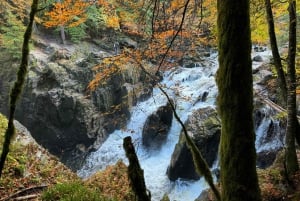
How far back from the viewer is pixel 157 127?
54.5 ft

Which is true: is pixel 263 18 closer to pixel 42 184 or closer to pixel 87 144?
pixel 42 184

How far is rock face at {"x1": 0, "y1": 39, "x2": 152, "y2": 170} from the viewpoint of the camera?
1678cm

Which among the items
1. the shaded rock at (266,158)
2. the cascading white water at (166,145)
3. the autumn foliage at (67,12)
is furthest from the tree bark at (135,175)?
the shaded rock at (266,158)

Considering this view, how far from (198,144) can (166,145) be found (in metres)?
3.37

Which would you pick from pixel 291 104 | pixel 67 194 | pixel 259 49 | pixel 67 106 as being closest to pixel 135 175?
pixel 67 194

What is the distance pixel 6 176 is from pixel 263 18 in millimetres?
7365

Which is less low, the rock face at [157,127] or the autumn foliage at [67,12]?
the autumn foliage at [67,12]

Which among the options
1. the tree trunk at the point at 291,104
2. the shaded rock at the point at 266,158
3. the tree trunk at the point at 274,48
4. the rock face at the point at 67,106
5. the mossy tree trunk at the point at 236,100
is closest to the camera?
the mossy tree trunk at the point at 236,100

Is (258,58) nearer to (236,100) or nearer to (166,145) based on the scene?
(166,145)

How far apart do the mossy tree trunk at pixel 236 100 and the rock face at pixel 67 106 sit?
12607 millimetres

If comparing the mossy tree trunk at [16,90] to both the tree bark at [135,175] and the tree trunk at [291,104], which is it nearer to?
the tree bark at [135,175]

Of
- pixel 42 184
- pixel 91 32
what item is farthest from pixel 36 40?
pixel 42 184

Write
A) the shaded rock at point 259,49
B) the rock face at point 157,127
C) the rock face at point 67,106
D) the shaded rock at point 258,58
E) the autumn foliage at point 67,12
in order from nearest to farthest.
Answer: the autumn foliage at point 67,12 → the rock face at point 157,127 → the rock face at point 67,106 → the shaded rock at point 258,58 → the shaded rock at point 259,49

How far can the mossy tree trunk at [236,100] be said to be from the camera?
3062mm
